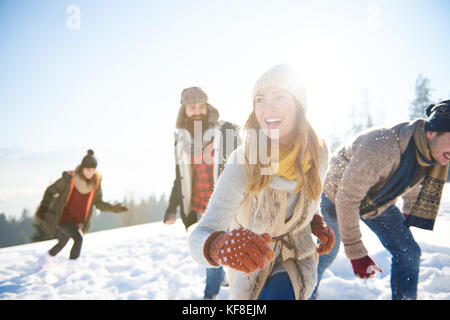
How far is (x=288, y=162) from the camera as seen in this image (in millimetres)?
1379

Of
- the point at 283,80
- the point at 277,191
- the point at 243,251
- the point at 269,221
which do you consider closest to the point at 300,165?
the point at 277,191

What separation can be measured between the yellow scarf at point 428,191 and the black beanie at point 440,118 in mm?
69

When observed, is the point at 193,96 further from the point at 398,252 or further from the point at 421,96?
the point at 421,96

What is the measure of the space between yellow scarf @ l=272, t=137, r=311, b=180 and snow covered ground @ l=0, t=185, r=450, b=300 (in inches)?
89.3

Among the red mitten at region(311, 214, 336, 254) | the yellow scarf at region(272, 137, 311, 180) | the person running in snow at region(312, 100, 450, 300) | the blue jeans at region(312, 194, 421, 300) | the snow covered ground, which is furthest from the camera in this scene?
the snow covered ground

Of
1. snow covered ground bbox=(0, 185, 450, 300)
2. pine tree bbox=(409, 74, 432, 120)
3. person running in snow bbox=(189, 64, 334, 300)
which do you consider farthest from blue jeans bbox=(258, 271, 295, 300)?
pine tree bbox=(409, 74, 432, 120)

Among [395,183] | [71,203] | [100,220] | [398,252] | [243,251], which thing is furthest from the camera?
[100,220]

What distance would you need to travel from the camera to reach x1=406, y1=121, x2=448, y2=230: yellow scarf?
1.84 metres

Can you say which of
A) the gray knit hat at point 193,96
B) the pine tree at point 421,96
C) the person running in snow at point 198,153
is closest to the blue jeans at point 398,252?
the person running in snow at point 198,153

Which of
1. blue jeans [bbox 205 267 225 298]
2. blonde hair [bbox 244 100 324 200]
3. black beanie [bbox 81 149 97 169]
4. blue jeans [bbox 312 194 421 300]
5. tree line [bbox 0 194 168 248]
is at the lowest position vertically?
tree line [bbox 0 194 168 248]

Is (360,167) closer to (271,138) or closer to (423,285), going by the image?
(271,138)

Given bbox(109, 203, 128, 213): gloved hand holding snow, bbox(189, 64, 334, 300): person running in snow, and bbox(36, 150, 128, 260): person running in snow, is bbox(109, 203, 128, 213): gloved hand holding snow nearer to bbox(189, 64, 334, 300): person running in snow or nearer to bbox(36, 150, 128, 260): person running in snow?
bbox(36, 150, 128, 260): person running in snow

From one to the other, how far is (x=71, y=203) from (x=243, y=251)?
14.0ft

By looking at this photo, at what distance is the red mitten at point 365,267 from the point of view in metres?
1.76
